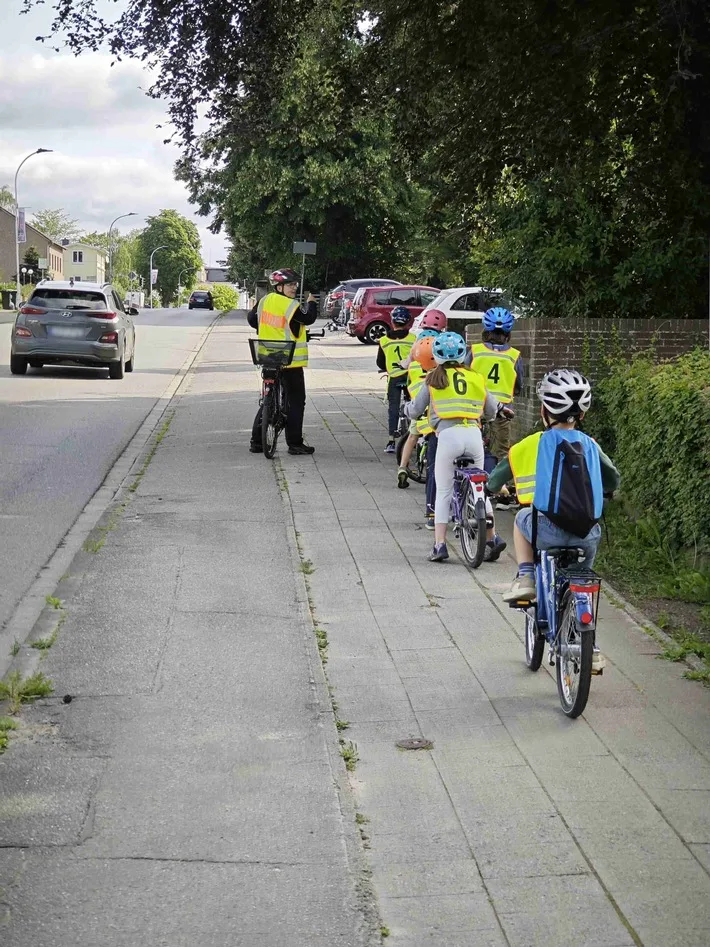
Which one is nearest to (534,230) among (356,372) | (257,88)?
(257,88)

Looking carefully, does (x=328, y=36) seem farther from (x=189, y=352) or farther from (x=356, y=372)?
(x=189, y=352)

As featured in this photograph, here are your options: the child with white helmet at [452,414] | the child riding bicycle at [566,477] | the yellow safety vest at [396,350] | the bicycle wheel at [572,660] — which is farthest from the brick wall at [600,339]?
the bicycle wheel at [572,660]

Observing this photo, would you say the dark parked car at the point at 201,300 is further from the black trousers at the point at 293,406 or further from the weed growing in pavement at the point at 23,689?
the weed growing in pavement at the point at 23,689

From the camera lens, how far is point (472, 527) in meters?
9.04

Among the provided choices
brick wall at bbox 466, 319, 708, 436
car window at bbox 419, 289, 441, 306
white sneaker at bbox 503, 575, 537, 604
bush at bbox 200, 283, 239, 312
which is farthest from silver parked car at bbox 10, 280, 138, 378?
bush at bbox 200, 283, 239, 312

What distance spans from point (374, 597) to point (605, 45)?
6.23m

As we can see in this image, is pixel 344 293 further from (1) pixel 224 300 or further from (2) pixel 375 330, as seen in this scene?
(1) pixel 224 300

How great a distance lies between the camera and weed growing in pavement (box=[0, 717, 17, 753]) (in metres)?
5.25

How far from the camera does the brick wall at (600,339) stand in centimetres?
1287

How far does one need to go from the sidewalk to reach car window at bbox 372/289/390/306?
97.8 feet

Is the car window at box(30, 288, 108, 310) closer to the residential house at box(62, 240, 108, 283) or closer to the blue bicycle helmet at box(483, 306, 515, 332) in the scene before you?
the blue bicycle helmet at box(483, 306, 515, 332)

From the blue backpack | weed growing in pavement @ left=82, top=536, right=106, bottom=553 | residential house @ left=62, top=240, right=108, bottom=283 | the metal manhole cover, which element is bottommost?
weed growing in pavement @ left=82, top=536, right=106, bottom=553

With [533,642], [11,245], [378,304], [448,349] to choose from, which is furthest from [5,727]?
[11,245]

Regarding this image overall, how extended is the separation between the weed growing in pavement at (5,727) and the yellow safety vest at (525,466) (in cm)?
257
